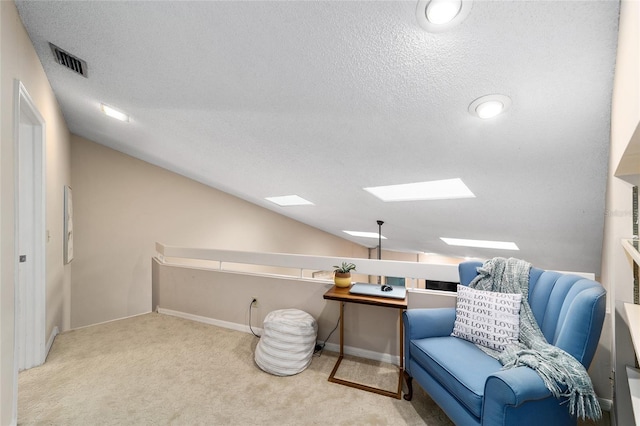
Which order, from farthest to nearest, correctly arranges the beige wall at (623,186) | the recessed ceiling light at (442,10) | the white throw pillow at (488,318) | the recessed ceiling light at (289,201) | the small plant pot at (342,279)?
1. the recessed ceiling light at (289,201)
2. the small plant pot at (342,279)
3. the white throw pillow at (488,318)
4. the recessed ceiling light at (442,10)
5. the beige wall at (623,186)

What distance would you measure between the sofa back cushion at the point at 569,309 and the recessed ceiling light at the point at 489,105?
103 cm

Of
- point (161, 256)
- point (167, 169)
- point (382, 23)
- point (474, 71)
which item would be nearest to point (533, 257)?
point (474, 71)

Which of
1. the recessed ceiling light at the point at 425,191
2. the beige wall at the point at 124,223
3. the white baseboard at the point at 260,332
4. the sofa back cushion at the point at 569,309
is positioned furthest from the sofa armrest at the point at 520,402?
the beige wall at the point at 124,223

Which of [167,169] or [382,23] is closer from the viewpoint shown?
[382,23]

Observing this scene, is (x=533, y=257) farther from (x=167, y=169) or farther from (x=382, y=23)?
(x=167, y=169)

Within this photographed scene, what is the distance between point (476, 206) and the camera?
3.03 metres

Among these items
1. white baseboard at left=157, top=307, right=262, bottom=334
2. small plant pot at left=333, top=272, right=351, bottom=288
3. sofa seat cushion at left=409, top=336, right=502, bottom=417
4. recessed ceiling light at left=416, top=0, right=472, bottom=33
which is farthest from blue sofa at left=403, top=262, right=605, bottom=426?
white baseboard at left=157, top=307, right=262, bottom=334

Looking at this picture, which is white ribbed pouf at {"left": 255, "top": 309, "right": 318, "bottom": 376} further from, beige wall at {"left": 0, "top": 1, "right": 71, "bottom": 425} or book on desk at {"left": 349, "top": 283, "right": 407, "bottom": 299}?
beige wall at {"left": 0, "top": 1, "right": 71, "bottom": 425}

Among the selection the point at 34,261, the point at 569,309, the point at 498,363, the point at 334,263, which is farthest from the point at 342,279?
the point at 34,261

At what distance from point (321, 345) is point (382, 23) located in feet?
8.27

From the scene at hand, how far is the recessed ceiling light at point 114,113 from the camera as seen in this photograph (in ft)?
9.14

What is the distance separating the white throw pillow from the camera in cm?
166

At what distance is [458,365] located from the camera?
149 centimetres

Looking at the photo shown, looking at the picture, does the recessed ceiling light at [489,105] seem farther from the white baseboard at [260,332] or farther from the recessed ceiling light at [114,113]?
the recessed ceiling light at [114,113]
